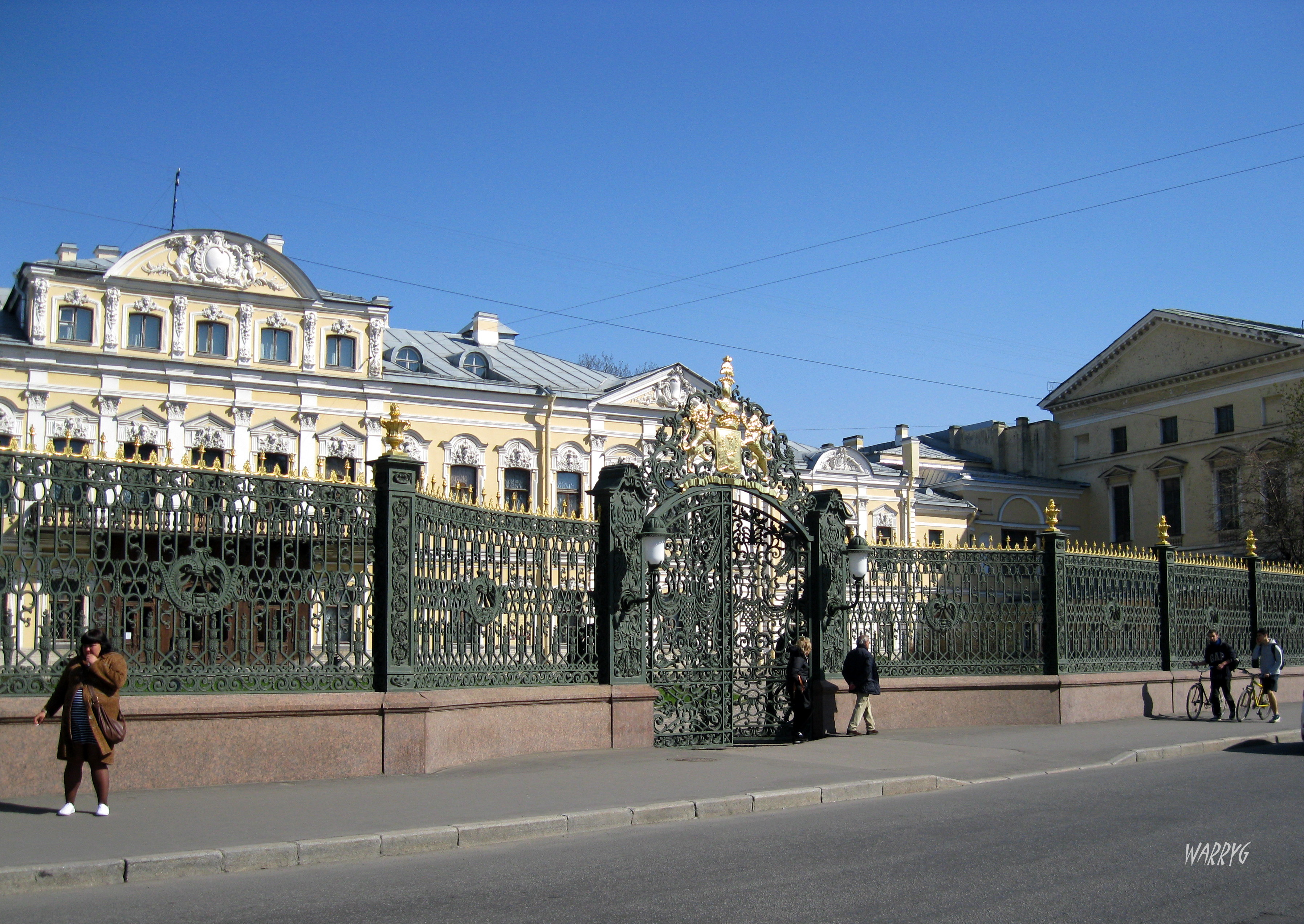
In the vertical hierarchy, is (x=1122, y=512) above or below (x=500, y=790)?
above

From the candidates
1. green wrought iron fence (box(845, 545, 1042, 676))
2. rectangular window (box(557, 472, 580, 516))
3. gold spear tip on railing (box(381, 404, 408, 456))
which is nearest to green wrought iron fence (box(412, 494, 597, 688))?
gold spear tip on railing (box(381, 404, 408, 456))

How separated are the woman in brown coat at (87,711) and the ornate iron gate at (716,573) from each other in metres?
6.29

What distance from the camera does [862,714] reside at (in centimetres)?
Answer: 1672

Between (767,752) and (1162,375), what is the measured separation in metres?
49.1

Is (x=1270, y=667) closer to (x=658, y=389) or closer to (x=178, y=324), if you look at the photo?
(x=658, y=389)

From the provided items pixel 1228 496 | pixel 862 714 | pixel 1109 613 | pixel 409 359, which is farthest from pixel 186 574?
pixel 1228 496

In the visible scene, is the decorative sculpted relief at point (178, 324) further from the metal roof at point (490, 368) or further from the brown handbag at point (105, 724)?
the brown handbag at point (105, 724)

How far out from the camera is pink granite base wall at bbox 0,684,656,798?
399 inches

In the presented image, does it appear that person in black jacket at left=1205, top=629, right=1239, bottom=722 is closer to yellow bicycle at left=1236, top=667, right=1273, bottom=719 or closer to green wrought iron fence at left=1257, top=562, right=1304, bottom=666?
yellow bicycle at left=1236, top=667, right=1273, bottom=719

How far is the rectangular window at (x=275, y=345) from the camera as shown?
116ft

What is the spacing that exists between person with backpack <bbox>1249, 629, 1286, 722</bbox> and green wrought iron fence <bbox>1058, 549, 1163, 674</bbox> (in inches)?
64.1

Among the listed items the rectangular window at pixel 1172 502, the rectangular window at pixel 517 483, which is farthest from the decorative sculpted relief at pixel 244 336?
the rectangular window at pixel 1172 502

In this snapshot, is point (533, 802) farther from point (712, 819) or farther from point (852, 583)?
point (852, 583)

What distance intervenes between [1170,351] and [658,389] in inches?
1155
